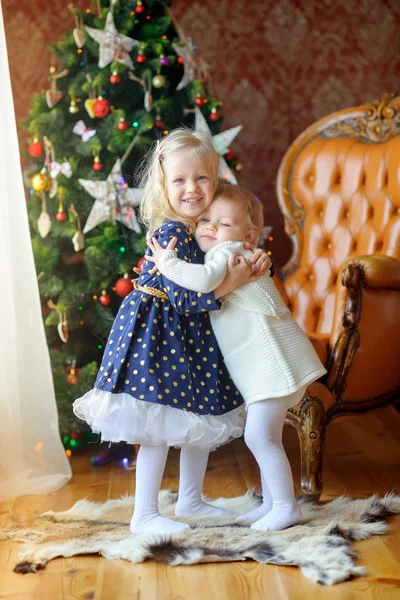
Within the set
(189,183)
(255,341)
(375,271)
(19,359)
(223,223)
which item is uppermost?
(189,183)

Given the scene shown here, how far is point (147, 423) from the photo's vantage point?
81.7 inches

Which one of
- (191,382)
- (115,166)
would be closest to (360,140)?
(115,166)

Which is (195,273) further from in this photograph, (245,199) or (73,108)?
(73,108)

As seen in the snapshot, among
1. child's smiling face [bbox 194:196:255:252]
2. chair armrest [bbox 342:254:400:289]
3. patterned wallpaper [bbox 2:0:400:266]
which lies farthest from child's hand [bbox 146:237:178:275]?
patterned wallpaper [bbox 2:0:400:266]

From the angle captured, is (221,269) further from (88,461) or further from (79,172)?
(88,461)

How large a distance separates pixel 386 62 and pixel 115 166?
1779mm

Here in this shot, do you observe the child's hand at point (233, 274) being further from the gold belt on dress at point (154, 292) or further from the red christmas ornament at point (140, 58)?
the red christmas ornament at point (140, 58)

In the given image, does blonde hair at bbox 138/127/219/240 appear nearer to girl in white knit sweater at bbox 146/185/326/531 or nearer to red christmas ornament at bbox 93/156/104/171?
girl in white knit sweater at bbox 146/185/326/531

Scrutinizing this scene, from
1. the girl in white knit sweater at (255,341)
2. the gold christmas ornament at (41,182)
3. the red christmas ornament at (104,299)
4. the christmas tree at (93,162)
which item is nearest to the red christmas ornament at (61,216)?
the christmas tree at (93,162)

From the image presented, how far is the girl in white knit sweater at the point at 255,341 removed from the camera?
2.09 meters

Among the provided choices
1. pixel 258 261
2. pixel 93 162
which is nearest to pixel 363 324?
pixel 258 261

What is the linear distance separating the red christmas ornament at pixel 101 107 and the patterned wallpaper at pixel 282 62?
3.53ft

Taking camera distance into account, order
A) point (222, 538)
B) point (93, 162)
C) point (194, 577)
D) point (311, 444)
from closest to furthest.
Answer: point (194, 577), point (222, 538), point (311, 444), point (93, 162)

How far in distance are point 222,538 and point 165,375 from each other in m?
0.47
